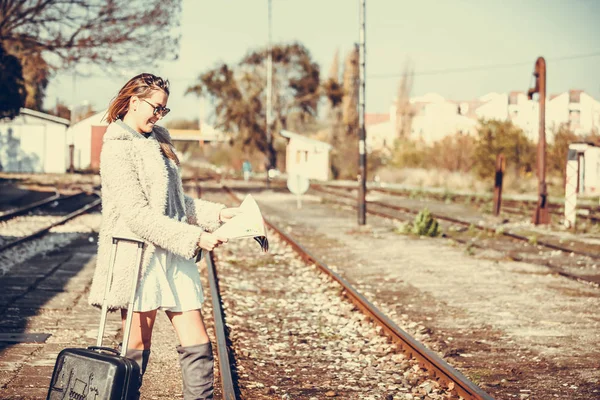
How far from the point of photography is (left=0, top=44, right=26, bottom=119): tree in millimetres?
31781

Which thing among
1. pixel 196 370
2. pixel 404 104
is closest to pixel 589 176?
pixel 196 370

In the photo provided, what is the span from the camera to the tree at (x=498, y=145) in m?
43.5

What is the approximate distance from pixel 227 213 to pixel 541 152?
19134mm

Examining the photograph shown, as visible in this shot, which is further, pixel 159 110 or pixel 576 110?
pixel 576 110

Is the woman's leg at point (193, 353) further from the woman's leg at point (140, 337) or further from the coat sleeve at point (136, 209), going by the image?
the coat sleeve at point (136, 209)

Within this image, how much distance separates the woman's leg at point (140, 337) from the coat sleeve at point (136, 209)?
16.7 inches

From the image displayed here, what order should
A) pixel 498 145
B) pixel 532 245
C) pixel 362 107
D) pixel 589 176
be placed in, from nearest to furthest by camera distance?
1. pixel 532 245
2. pixel 362 107
3. pixel 589 176
4. pixel 498 145

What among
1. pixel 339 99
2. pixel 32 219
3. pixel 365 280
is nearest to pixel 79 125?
pixel 339 99

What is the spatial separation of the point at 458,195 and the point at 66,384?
3569cm

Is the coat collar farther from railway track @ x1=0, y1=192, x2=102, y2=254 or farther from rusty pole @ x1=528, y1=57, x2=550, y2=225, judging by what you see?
rusty pole @ x1=528, y1=57, x2=550, y2=225

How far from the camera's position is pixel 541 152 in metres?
22.1

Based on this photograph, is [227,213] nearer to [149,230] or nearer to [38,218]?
[149,230]

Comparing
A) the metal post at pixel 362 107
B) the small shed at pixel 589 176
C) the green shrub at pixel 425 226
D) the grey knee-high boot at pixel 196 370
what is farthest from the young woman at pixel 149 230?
the small shed at pixel 589 176

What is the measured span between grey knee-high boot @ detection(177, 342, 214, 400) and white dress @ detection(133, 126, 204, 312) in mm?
191
